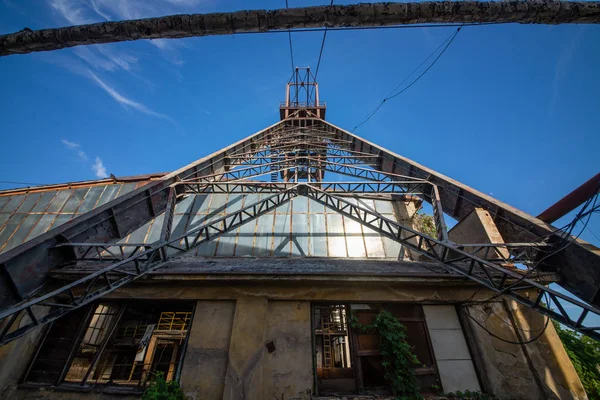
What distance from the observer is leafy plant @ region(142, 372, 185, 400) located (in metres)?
4.79

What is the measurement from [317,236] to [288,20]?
24.4 ft

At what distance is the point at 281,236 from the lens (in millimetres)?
9289

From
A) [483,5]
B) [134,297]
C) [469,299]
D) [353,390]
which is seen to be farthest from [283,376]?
[483,5]

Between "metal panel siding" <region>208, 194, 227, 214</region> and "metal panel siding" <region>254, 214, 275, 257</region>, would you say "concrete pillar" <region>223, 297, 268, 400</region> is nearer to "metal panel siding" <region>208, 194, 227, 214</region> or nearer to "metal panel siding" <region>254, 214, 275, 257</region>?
"metal panel siding" <region>254, 214, 275, 257</region>

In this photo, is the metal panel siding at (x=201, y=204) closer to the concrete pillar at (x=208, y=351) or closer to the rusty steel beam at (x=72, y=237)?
the rusty steel beam at (x=72, y=237)

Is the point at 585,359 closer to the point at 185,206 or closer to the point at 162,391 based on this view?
the point at 162,391

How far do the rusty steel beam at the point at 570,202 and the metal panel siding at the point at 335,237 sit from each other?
549 centimetres

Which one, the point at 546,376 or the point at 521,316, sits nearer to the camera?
the point at 546,376

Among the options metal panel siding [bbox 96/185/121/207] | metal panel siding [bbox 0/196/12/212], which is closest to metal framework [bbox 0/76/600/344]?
metal panel siding [bbox 96/185/121/207]

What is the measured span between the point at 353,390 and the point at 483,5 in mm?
7264

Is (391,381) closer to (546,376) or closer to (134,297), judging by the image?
(546,376)

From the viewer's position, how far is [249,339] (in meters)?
5.56

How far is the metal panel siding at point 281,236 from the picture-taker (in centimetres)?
891

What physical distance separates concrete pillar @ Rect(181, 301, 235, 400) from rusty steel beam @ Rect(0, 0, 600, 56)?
225 inches
